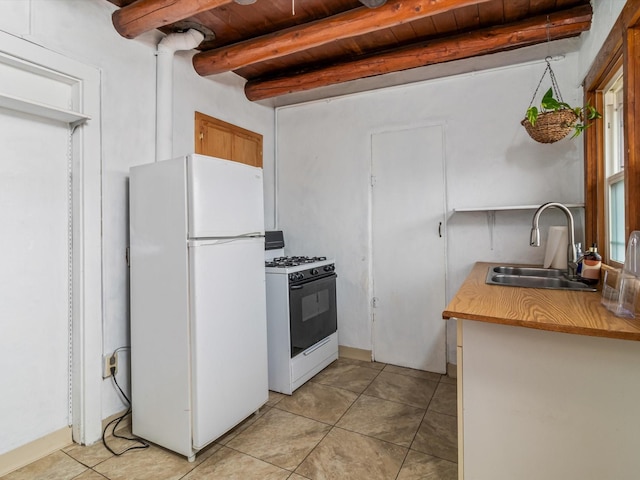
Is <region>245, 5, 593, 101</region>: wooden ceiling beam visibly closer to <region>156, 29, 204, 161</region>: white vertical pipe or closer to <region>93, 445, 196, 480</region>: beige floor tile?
<region>156, 29, 204, 161</region>: white vertical pipe

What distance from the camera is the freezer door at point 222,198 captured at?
185 cm

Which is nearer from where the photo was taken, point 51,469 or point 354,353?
point 51,469

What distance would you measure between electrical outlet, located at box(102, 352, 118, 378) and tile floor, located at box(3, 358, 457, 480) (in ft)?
1.30

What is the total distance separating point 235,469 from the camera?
1797 millimetres

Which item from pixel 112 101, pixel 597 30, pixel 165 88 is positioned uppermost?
pixel 597 30

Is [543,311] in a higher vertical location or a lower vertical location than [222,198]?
lower

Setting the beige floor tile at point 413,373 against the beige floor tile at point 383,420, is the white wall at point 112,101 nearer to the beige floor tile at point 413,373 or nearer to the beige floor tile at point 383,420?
the beige floor tile at point 383,420

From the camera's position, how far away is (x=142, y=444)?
202 cm

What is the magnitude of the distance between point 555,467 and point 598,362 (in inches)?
17.4

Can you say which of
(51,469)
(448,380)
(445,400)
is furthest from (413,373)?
(51,469)

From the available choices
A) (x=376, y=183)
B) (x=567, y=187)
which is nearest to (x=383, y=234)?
(x=376, y=183)

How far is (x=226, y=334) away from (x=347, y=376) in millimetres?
1351

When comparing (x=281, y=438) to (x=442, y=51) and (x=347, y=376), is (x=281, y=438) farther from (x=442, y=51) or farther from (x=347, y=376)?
(x=442, y=51)

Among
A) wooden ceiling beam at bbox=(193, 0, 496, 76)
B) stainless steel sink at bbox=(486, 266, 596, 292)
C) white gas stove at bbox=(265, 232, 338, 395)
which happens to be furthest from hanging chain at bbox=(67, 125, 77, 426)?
stainless steel sink at bbox=(486, 266, 596, 292)
